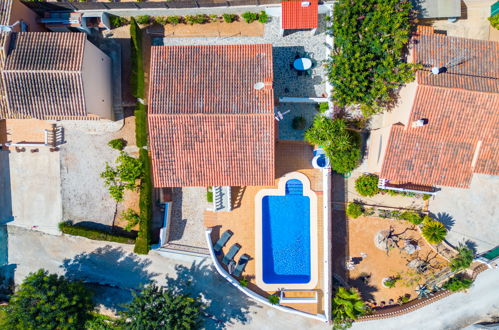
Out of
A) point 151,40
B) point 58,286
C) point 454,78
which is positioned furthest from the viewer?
point 151,40

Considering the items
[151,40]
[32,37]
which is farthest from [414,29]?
[32,37]

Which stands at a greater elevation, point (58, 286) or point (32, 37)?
point (32, 37)

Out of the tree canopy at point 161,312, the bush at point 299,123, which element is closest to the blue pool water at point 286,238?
the bush at point 299,123

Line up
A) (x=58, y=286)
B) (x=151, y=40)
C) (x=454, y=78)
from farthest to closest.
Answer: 1. (x=151, y=40)
2. (x=58, y=286)
3. (x=454, y=78)

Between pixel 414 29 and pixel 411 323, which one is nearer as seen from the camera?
pixel 414 29

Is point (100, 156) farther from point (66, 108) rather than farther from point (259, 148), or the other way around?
point (259, 148)

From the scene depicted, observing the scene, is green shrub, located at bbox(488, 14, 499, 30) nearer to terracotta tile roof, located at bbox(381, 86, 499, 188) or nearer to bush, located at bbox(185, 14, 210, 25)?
terracotta tile roof, located at bbox(381, 86, 499, 188)
